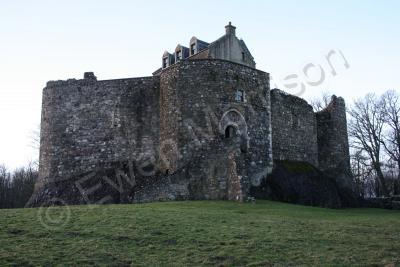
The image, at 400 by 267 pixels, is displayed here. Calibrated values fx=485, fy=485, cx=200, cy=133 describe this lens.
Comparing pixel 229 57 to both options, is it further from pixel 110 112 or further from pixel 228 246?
pixel 228 246

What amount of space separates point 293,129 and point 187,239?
2206 centimetres

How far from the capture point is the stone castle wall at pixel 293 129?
34.6 meters

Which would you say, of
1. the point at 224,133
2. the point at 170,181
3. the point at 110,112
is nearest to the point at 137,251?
the point at 170,181

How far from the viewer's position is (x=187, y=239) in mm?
15695

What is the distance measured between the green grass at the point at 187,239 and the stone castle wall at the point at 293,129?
46.7ft

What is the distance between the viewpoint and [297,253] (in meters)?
14.4

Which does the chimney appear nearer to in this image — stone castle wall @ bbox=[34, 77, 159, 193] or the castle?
the castle

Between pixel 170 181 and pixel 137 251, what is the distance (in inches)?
517

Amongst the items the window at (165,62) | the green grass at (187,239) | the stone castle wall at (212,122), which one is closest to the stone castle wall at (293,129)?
the stone castle wall at (212,122)

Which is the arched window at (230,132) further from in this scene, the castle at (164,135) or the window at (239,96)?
the window at (239,96)

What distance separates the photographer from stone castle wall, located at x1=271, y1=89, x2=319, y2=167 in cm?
3456

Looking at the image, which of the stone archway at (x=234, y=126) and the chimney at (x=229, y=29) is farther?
the chimney at (x=229, y=29)

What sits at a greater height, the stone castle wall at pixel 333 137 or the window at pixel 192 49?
the window at pixel 192 49

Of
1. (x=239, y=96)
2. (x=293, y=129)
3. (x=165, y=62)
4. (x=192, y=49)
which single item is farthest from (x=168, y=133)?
(x=165, y=62)
